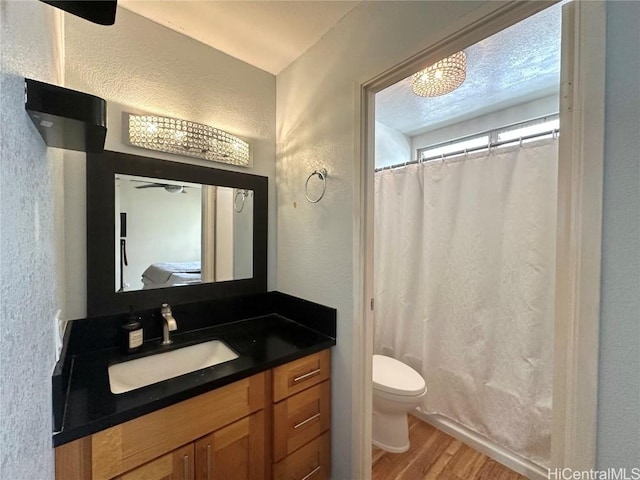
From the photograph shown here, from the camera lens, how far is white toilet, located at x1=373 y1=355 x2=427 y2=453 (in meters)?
1.68

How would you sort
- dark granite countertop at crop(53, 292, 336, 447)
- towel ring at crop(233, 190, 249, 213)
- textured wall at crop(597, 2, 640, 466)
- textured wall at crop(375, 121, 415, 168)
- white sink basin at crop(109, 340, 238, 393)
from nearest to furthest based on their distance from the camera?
textured wall at crop(597, 2, 640, 466) < dark granite countertop at crop(53, 292, 336, 447) < white sink basin at crop(109, 340, 238, 393) < towel ring at crop(233, 190, 249, 213) < textured wall at crop(375, 121, 415, 168)

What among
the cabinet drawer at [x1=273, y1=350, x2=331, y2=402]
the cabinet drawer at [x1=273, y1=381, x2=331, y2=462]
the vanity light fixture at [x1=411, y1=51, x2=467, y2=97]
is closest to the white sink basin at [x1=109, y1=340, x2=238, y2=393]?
the cabinet drawer at [x1=273, y1=350, x2=331, y2=402]

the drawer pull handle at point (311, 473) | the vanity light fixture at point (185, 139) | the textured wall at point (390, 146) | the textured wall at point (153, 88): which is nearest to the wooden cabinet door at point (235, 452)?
the drawer pull handle at point (311, 473)

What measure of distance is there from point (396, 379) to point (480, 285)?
807 millimetres

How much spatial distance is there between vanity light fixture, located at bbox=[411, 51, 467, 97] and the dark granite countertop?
155 cm

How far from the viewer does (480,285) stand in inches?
71.3

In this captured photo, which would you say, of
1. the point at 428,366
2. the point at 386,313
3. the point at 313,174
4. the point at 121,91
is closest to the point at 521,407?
the point at 428,366

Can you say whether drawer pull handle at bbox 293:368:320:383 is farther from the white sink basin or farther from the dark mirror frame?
the dark mirror frame

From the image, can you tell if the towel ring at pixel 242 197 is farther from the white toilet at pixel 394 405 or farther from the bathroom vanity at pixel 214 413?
the white toilet at pixel 394 405

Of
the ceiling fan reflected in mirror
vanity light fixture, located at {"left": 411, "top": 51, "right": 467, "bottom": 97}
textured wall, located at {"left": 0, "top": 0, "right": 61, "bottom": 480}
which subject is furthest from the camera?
vanity light fixture, located at {"left": 411, "top": 51, "right": 467, "bottom": 97}

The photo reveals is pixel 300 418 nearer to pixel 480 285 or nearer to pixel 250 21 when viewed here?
pixel 480 285

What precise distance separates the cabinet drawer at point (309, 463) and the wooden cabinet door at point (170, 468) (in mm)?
395

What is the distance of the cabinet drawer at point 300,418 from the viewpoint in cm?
122

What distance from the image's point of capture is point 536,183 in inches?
62.6
